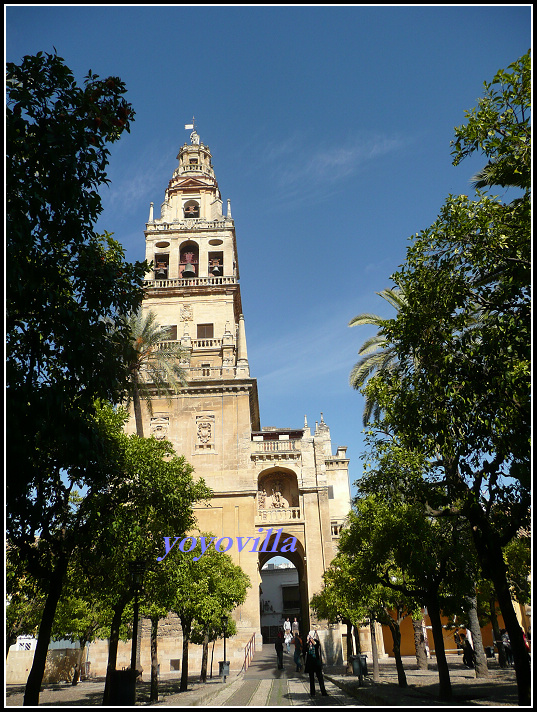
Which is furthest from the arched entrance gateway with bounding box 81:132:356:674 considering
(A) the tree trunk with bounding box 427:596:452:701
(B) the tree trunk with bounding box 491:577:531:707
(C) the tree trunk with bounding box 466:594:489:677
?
A: (B) the tree trunk with bounding box 491:577:531:707

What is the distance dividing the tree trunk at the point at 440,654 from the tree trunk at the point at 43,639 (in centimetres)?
909

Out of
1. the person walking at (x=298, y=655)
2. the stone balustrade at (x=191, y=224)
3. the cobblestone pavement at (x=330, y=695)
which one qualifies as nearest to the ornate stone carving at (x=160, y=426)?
the person walking at (x=298, y=655)

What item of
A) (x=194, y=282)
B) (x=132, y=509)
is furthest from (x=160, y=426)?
(x=132, y=509)

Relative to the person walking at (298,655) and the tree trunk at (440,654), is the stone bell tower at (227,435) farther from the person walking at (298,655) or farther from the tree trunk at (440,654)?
the tree trunk at (440,654)

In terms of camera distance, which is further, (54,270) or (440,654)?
(440,654)

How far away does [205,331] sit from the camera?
4106 centimetres

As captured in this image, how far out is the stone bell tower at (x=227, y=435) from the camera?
111 feet

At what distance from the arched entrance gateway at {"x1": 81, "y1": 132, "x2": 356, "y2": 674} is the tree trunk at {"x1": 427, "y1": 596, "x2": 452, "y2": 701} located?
62.5 feet

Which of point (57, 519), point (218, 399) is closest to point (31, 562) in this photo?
point (57, 519)

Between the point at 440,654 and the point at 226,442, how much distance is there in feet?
76.5

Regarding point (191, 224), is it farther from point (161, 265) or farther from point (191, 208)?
point (161, 265)

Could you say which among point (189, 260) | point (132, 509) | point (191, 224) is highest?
point (191, 224)

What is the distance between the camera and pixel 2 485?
705 cm

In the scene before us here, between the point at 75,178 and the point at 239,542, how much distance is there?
28.8 meters
